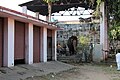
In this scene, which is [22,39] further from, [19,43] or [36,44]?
[36,44]

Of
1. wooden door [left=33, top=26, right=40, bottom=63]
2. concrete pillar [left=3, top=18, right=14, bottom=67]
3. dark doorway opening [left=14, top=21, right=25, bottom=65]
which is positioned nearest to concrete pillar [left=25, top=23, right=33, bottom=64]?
dark doorway opening [left=14, top=21, right=25, bottom=65]

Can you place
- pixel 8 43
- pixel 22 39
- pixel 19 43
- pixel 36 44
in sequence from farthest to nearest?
1. pixel 36 44
2. pixel 22 39
3. pixel 19 43
4. pixel 8 43

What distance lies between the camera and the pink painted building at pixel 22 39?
14.9 meters

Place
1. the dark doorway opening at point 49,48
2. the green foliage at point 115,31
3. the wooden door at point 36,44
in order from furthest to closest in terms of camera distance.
Answer: 1. the green foliage at point 115,31
2. the dark doorway opening at point 49,48
3. the wooden door at point 36,44

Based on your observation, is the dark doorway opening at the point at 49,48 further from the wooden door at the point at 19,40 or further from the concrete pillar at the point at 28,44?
the wooden door at the point at 19,40

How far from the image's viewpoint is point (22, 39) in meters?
17.5

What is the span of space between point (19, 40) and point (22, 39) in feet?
1.55

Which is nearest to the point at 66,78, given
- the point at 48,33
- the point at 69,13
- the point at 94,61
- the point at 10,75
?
the point at 10,75

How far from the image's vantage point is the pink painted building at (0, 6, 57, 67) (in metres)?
14.9

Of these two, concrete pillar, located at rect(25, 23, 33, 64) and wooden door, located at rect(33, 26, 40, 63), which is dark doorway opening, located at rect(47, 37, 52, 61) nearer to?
wooden door, located at rect(33, 26, 40, 63)

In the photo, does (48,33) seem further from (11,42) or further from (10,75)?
(10,75)

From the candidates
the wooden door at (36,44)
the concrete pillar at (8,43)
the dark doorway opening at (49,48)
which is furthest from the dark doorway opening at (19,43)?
the dark doorway opening at (49,48)

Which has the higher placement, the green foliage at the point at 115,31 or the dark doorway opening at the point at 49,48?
the green foliage at the point at 115,31

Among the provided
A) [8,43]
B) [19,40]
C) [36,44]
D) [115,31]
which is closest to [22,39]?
Answer: [19,40]
